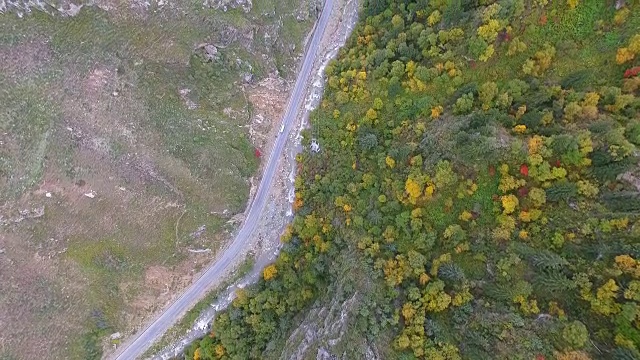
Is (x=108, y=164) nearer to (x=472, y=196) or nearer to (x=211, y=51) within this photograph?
(x=211, y=51)

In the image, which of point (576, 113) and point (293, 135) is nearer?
point (576, 113)

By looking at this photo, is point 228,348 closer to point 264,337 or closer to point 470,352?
point 264,337

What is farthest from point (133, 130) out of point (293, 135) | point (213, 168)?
point (293, 135)

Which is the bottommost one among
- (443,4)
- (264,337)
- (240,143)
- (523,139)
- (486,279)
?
(264,337)

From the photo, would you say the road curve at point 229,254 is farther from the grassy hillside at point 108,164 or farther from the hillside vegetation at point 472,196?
the hillside vegetation at point 472,196

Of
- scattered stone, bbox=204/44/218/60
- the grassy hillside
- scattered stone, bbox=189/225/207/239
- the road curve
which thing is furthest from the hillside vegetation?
scattered stone, bbox=204/44/218/60

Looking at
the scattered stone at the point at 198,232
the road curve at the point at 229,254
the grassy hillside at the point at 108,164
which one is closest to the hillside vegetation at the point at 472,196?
the road curve at the point at 229,254
